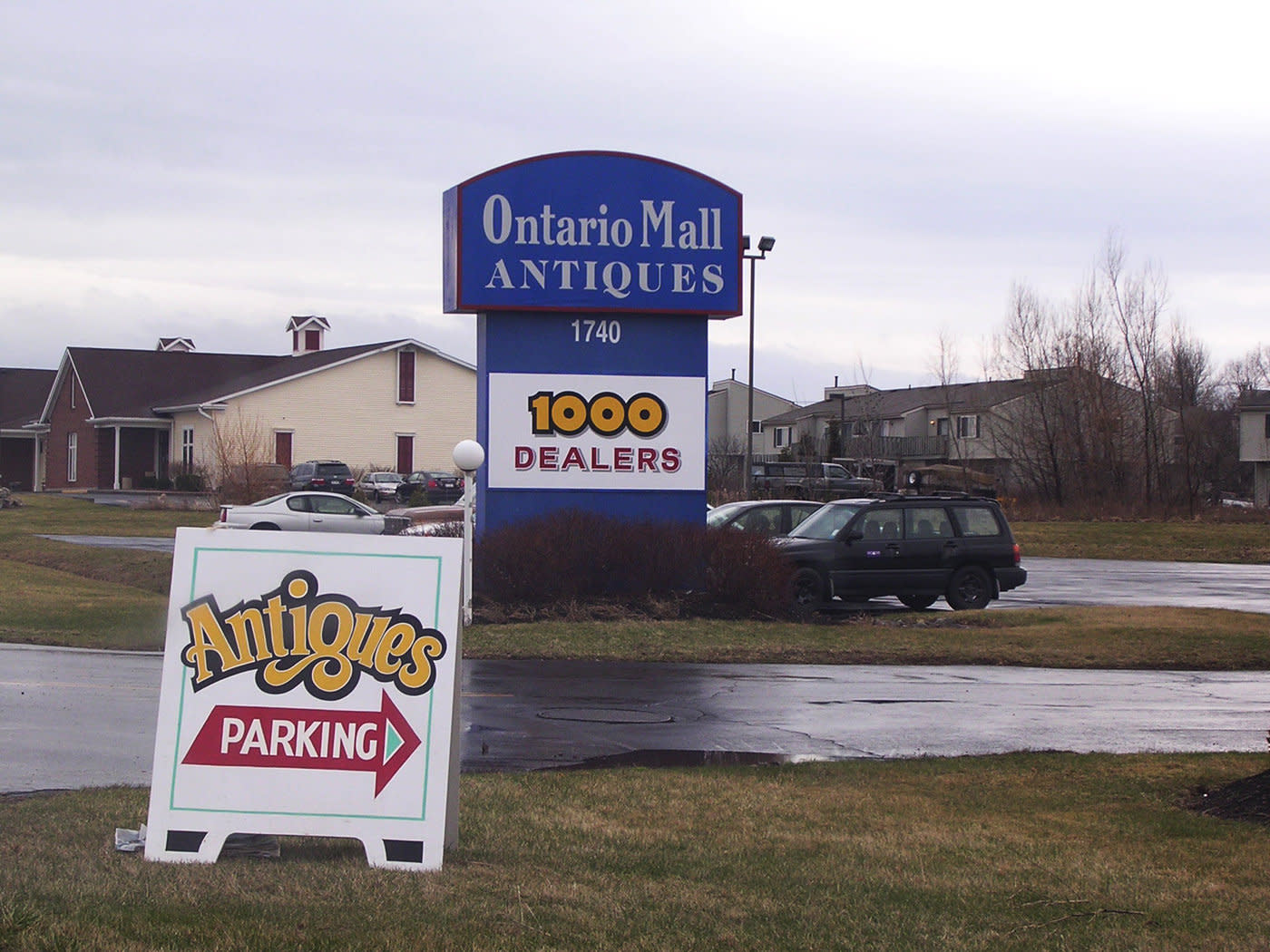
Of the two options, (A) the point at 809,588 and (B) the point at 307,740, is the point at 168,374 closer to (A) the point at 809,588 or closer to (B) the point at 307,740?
(A) the point at 809,588

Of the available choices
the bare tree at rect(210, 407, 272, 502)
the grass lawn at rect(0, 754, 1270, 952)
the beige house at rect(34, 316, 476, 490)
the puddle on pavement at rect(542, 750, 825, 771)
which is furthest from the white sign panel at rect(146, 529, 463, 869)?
the beige house at rect(34, 316, 476, 490)

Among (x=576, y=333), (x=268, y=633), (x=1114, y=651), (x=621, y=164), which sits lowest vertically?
(x=1114, y=651)

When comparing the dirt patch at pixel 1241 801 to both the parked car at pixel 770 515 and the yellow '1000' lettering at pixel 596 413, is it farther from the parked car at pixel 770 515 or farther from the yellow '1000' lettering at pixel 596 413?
the parked car at pixel 770 515

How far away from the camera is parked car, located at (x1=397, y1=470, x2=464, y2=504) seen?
5009 centimetres

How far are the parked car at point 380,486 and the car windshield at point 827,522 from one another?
32.2 metres

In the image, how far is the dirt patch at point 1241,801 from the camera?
8016 millimetres

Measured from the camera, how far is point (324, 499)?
108 ft

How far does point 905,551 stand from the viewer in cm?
2136

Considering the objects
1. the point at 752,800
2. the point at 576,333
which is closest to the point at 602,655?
the point at 576,333

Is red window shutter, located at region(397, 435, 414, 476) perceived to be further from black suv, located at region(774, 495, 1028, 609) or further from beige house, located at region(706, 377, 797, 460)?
black suv, located at region(774, 495, 1028, 609)

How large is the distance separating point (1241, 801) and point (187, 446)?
55.6 m

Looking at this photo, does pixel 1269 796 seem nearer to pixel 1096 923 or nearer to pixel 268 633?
pixel 1096 923

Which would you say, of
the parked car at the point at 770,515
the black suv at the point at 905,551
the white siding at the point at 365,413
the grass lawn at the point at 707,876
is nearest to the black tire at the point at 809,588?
the black suv at the point at 905,551

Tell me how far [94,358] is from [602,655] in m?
53.0
